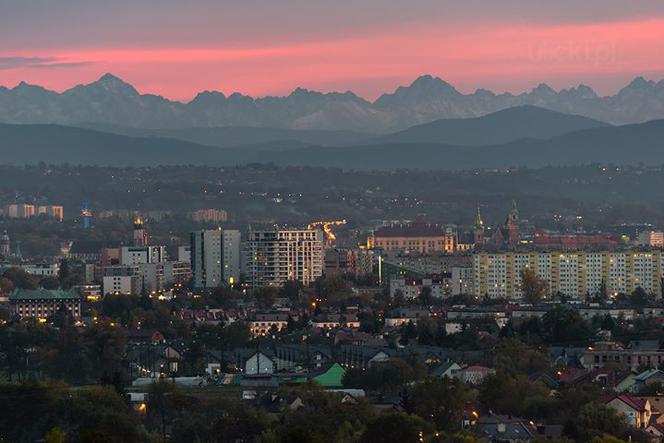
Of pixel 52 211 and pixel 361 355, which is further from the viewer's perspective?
pixel 52 211

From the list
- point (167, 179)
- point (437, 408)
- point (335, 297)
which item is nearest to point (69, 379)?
point (437, 408)

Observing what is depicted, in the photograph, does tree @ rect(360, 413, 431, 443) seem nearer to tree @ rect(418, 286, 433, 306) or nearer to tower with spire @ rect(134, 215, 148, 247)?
tree @ rect(418, 286, 433, 306)

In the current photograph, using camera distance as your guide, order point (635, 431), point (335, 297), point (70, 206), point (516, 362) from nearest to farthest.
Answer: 1. point (635, 431)
2. point (516, 362)
3. point (335, 297)
4. point (70, 206)

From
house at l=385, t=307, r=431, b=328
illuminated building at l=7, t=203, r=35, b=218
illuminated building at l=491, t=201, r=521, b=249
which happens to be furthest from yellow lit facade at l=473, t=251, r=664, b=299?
illuminated building at l=7, t=203, r=35, b=218

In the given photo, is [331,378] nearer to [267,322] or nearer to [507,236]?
[267,322]

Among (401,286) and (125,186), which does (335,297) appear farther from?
(125,186)

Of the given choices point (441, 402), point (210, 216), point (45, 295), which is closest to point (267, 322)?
point (45, 295)

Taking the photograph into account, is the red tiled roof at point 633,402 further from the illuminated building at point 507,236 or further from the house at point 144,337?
the illuminated building at point 507,236
